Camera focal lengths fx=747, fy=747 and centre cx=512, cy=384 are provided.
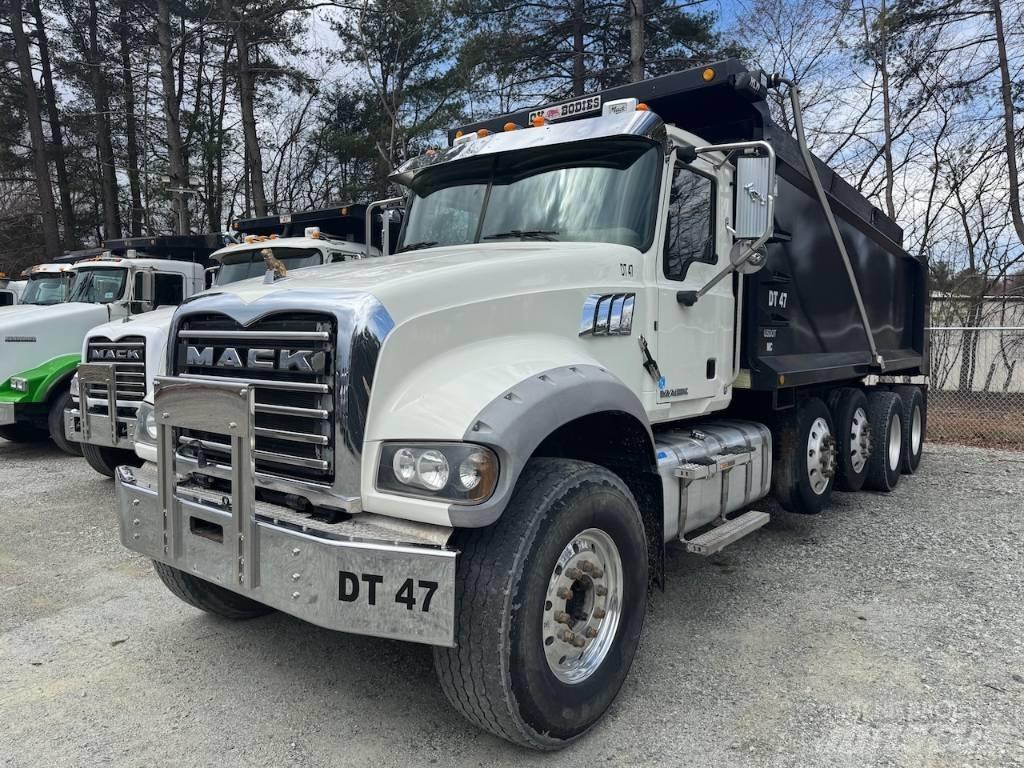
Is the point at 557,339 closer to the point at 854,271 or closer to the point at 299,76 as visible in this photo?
the point at 854,271

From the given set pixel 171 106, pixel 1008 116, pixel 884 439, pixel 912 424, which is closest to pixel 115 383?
pixel 884 439

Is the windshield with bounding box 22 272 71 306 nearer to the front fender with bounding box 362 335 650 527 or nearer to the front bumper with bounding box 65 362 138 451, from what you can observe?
the front bumper with bounding box 65 362 138 451

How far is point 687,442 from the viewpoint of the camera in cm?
460

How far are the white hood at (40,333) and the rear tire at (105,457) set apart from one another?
2.39 m

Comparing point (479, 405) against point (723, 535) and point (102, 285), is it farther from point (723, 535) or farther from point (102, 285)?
point (102, 285)

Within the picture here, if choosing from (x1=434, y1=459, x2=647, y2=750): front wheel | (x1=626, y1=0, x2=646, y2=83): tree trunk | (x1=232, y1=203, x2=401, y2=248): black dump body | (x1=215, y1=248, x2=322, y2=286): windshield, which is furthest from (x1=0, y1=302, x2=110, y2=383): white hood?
(x1=626, y1=0, x2=646, y2=83): tree trunk

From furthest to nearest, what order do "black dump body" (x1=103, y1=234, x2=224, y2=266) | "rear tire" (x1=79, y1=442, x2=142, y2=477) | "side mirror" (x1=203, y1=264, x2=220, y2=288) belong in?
"black dump body" (x1=103, y1=234, x2=224, y2=266)
"side mirror" (x1=203, y1=264, x2=220, y2=288)
"rear tire" (x1=79, y1=442, x2=142, y2=477)

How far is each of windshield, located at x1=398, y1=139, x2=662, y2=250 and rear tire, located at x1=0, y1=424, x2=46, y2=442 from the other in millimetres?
8391

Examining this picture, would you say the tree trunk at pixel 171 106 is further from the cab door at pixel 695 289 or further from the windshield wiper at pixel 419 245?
the cab door at pixel 695 289

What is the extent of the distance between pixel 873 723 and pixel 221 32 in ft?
76.1

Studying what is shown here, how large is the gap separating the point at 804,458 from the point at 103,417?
19.9ft

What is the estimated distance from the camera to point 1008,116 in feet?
51.3

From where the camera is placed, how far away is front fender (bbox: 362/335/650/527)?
2686mm

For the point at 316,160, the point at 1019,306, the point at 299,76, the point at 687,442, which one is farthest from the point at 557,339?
the point at 316,160
